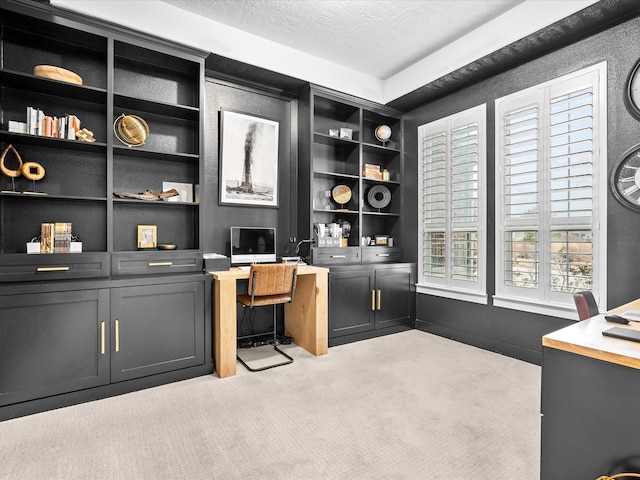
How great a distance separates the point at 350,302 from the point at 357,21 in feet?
9.09

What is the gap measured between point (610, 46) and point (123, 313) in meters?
4.24

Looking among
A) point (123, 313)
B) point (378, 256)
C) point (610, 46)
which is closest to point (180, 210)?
point (123, 313)

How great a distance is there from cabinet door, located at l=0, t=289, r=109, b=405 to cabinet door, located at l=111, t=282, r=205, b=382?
0.09 meters

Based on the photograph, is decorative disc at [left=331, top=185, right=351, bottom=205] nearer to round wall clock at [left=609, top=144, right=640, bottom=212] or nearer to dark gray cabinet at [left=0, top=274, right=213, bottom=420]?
dark gray cabinet at [left=0, top=274, right=213, bottom=420]

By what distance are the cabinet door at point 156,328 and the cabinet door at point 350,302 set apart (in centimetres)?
136

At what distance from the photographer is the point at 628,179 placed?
97.7 inches

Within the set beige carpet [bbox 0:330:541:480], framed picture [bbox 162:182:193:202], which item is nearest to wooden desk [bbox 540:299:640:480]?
beige carpet [bbox 0:330:541:480]

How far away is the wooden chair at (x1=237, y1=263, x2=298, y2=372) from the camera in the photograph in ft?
9.38

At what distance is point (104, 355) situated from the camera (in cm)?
238

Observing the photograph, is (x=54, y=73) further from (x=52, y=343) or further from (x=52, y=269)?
(x=52, y=343)

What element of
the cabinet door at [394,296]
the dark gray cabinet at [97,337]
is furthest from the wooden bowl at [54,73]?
the cabinet door at [394,296]

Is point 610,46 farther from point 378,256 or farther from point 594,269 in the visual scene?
point 378,256

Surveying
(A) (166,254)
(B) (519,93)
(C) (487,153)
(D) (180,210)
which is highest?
(B) (519,93)

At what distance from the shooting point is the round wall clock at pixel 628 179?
7.98 feet
